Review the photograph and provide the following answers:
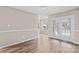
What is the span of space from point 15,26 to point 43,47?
3.25ft

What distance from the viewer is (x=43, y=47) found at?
2.79 m

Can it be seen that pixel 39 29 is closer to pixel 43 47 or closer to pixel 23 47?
pixel 43 47

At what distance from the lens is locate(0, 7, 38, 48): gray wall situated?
104 inches

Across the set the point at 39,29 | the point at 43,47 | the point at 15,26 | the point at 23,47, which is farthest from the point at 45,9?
the point at 23,47

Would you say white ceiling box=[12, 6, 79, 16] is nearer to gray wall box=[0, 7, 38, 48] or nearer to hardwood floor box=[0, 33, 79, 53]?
gray wall box=[0, 7, 38, 48]

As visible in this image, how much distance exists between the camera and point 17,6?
262 cm

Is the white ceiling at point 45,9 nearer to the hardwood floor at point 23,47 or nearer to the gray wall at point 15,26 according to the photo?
the gray wall at point 15,26

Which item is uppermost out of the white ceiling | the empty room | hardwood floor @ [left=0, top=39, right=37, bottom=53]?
the white ceiling

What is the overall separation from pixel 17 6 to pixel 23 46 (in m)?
1.11

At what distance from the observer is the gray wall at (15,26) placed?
104 inches

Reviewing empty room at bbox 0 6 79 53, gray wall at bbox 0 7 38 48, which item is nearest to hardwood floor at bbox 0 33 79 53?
empty room at bbox 0 6 79 53
